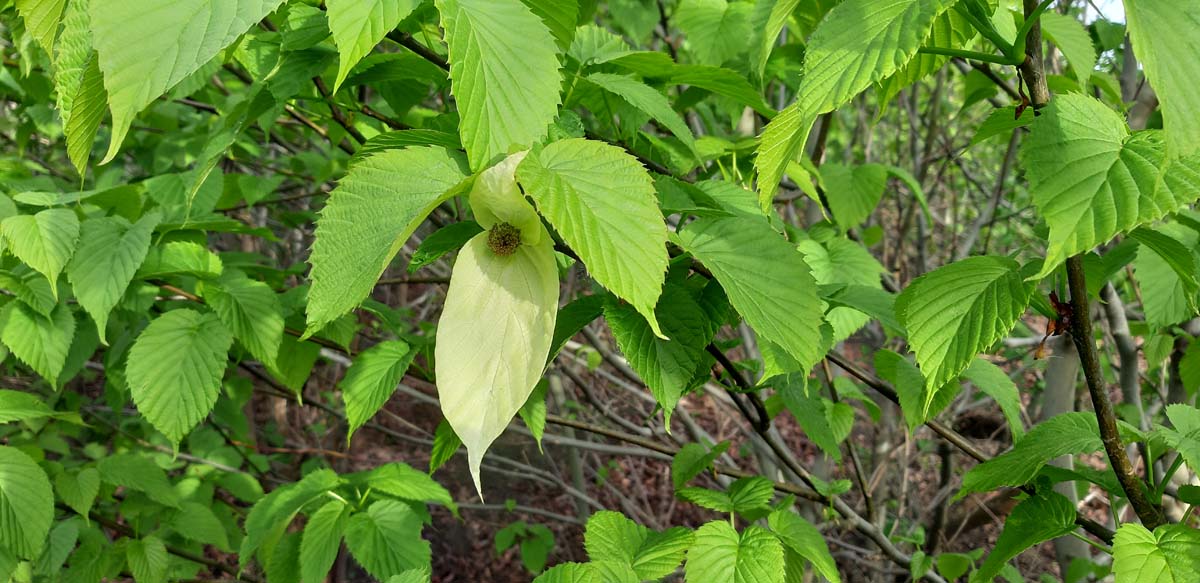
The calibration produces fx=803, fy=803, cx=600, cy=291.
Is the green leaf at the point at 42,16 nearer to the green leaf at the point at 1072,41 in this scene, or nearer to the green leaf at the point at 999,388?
the green leaf at the point at 999,388

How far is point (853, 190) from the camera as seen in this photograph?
1.83m

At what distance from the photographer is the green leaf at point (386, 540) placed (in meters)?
1.49

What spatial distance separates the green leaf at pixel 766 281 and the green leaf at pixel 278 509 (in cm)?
108

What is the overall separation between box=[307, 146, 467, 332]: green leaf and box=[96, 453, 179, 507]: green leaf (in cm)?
155

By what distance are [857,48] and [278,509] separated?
1.43m

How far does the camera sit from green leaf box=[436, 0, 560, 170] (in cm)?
66


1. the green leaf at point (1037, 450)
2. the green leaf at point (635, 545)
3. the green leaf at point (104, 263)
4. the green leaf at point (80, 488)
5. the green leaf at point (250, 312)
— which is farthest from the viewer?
the green leaf at point (80, 488)

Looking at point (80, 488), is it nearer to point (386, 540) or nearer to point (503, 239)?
point (386, 540)

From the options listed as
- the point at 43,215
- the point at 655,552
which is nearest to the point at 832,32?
the point at 655,552

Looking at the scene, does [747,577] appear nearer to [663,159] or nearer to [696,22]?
[663,159]

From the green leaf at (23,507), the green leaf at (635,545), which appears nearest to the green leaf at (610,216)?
the green leaf at (635,545)

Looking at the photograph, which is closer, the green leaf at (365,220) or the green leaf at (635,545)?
the green leaf at (365,220)

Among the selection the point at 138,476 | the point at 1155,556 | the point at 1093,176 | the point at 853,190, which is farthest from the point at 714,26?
the point at 138,476

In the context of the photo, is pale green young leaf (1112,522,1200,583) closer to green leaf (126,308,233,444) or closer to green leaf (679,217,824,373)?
green leaf (679,217,824,373)
